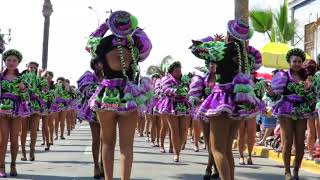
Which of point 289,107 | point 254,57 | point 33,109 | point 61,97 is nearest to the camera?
point 254,57

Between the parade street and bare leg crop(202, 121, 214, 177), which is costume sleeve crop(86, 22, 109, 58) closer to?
the parade street

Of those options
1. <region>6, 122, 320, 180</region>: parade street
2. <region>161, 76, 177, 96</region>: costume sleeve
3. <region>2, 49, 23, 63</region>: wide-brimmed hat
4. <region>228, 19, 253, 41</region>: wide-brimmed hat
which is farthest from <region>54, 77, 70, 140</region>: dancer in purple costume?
<region>228, 19, 253, 41</region>: wide-brimmed hat

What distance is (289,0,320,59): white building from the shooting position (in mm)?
23812

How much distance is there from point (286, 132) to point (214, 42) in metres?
2.45

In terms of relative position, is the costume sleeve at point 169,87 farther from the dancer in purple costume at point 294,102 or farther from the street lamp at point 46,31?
the street lamp at point 46,31

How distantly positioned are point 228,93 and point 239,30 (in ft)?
2.58

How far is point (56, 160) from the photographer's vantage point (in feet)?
40.1

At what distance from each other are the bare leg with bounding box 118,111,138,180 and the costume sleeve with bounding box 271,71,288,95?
283 centimetres

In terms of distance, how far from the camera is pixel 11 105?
370 inches

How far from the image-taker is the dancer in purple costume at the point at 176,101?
12.5 meters

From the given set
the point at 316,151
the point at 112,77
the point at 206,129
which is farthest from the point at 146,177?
the point at 316,151

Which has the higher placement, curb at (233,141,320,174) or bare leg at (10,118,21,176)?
bare leg at (10,118,21,176)

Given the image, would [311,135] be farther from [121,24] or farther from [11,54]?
[121,24]

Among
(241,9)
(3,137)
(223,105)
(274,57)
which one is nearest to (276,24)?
(274,57)
